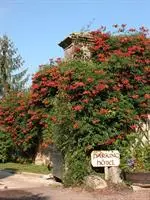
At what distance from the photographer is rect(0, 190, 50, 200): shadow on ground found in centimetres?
1149

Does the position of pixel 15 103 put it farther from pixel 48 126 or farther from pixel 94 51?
pixel 94 51

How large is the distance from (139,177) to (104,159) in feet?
3.62

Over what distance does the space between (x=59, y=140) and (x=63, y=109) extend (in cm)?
99

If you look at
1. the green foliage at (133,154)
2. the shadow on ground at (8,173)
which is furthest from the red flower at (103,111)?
the shadow on ground at (8,173)

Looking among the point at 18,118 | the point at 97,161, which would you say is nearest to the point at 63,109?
the point at 97,161

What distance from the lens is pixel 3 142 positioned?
24.8 metres

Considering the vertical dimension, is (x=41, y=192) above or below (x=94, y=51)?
below

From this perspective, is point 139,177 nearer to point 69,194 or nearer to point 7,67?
point 69,194

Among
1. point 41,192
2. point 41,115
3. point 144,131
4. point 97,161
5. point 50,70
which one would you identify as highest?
point 50,70

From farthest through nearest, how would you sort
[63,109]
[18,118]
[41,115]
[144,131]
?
[18,118]
[41,115]
[144,131]
[63,109]

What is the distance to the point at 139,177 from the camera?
12.8 metres

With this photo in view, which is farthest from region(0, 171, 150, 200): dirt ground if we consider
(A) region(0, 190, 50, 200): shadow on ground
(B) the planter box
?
(B) the planter box

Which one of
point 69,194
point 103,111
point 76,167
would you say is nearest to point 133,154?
point 103,111

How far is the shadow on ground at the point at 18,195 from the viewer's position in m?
11.5
